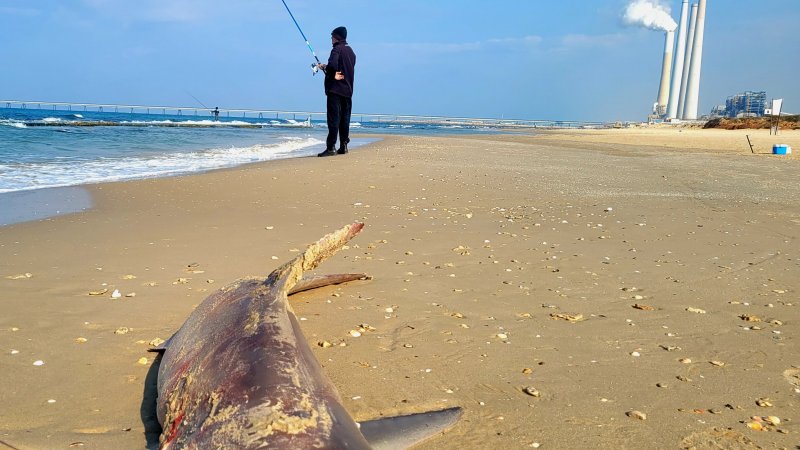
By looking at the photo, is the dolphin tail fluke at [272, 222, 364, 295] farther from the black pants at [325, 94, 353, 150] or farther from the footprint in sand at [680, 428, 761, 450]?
the black pants at [325, 94, 353, 150]

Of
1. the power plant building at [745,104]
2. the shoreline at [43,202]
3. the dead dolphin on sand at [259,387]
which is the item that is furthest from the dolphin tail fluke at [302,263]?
the power plant building at [745,104]

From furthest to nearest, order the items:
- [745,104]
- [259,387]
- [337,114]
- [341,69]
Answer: [745,104] < [337,114] < [341,69] < [259,387]

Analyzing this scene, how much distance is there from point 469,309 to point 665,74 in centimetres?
12834

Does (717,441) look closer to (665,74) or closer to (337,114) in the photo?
(337,114)

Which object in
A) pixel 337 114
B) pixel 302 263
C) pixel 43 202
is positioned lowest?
pixel 43 202

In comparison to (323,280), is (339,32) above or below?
above

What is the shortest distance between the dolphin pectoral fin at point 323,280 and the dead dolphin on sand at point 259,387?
0.95 m

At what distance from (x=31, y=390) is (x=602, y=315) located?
2730 mm

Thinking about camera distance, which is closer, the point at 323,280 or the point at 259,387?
the point at 259,387

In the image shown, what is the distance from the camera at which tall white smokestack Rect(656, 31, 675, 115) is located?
360ft

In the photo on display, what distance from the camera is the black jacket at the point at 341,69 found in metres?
12.1

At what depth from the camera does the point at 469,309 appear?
362 centimetres

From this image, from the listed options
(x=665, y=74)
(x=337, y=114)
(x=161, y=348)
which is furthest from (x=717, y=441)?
(x=665, y=74)

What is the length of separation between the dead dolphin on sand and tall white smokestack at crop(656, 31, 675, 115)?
387 ft
